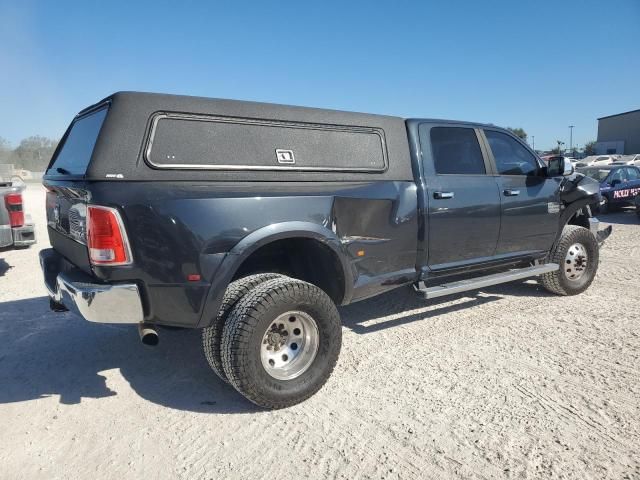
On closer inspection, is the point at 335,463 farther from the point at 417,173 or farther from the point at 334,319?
the point at 417,173

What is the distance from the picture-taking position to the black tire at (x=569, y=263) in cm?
493

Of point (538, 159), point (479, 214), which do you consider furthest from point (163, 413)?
point (538, 159)

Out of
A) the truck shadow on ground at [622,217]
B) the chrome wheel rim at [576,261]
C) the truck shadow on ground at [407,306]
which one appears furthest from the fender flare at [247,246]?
the truck shadow on ground at [622,217]

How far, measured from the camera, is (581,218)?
545 centimetres

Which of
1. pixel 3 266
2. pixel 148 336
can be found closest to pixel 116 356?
pixel 148 336

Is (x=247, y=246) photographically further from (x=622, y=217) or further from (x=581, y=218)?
(x=622, y=217)

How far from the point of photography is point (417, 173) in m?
3.76

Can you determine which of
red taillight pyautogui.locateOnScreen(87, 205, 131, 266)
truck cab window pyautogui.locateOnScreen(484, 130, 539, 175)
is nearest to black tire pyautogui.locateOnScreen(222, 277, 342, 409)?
red taillight pyautogui.locateOnScreen(87, 205, 131, 266)

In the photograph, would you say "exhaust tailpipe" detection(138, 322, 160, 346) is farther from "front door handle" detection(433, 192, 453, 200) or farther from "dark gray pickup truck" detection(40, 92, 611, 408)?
"front door handle" detection(433, 192, 453, 200)

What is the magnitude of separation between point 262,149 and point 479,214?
2.21 meters

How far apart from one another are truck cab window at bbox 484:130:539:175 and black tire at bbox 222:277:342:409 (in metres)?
2.59

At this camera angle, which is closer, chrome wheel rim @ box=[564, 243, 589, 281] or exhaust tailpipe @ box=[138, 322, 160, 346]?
exhaust tailpipe @ box=[138, 322, 160, 346]

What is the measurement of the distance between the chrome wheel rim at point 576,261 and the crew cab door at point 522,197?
1.46 feet

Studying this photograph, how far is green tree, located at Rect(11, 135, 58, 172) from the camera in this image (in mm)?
67338
